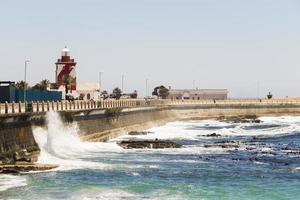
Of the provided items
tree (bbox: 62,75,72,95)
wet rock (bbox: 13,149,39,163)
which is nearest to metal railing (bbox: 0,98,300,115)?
wet rock (bbox: 13,149,39,163)

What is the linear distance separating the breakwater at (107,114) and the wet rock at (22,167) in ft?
5.42

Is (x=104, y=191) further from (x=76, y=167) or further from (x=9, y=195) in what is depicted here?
(x=76, y=167)

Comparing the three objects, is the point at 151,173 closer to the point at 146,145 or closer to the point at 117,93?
the point at 146,145

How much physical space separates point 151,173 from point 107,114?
115 feet

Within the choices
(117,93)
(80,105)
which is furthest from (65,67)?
(117,93)

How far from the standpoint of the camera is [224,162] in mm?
48750

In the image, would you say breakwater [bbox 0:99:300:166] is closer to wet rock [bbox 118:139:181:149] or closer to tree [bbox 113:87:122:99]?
wet rock [bbox 118:139:181:149]

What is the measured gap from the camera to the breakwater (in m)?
43.7

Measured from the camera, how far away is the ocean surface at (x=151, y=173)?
110 ft

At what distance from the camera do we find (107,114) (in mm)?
75625

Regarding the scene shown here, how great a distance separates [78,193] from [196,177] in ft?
31.0

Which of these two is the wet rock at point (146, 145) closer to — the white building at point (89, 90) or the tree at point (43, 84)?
the tree at point (43, 84)

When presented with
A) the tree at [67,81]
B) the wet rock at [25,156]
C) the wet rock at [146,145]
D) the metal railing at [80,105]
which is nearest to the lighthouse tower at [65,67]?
the tree at [67,81]

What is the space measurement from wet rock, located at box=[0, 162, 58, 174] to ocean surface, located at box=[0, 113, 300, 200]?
0.70 m
